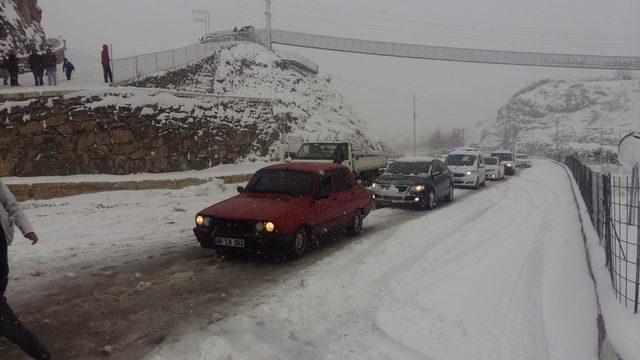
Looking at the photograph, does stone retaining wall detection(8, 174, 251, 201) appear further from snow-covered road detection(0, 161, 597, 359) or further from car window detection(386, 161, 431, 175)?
car window detection(386, 161, 431, 175)

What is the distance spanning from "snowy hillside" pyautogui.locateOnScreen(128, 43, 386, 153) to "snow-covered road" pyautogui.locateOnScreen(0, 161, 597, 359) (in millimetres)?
16941

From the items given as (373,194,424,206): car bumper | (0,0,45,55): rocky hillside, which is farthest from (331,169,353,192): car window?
(0,0,45,55): rocky hillside

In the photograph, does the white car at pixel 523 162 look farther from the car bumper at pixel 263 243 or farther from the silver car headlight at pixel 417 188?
the car bumper at pixel 263 243

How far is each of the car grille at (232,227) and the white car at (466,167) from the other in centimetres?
1468

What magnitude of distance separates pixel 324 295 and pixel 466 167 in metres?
15.8

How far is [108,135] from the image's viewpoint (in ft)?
56.1

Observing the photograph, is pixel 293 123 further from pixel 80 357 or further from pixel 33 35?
pixel 80 357

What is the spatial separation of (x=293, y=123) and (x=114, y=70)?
10.5 meters

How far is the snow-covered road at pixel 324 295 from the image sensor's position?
4246 millimetres

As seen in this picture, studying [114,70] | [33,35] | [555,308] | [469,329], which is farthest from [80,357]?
[33,35]

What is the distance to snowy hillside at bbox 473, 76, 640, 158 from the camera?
114 m

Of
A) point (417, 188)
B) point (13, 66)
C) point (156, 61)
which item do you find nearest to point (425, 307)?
point (417, 188)

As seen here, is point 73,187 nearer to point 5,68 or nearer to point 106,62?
point 106,62

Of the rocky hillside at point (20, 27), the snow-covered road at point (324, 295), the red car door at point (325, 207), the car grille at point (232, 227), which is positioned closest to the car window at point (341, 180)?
the red car door at point (325, 207)
